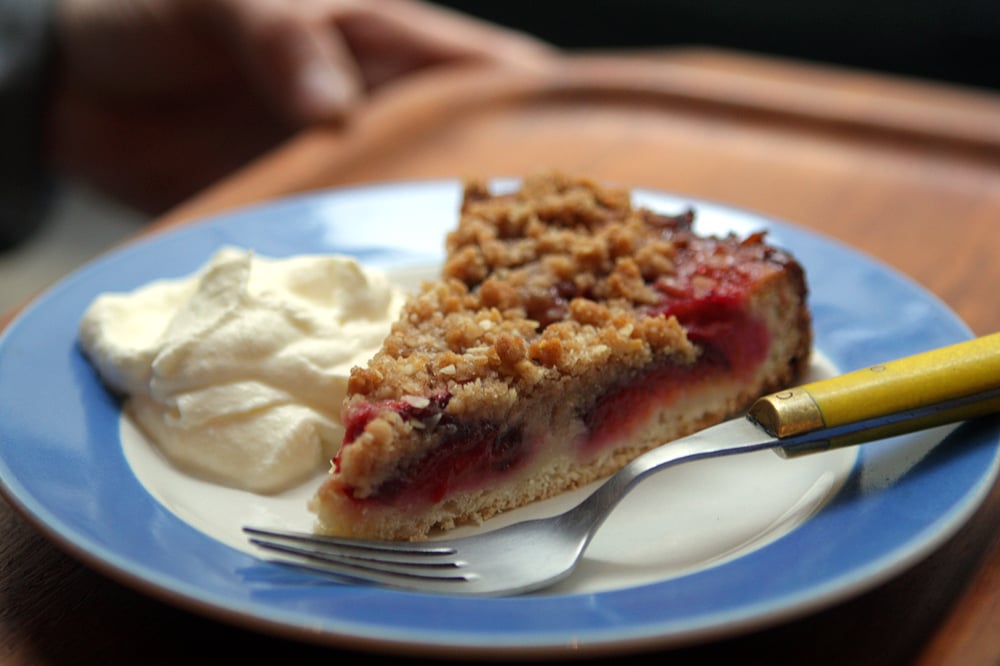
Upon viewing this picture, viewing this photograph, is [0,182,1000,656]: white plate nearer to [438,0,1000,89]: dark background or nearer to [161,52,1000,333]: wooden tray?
[161,52,1000,333]: wooden tray

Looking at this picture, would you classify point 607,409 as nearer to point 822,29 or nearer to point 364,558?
point 364,558

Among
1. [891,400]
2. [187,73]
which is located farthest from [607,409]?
[187,73]

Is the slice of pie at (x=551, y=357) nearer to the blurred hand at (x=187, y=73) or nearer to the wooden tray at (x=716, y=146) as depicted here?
the wooden tray at (x=716, y=146)

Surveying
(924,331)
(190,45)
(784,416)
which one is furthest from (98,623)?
(190,45)

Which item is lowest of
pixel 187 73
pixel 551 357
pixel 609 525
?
pixel 187 73

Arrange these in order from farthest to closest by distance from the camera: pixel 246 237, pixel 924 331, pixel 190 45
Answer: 1. pixel 190 45
2. pixel 246 237
3. pixel 924 331

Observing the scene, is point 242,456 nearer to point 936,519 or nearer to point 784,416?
point 784,416

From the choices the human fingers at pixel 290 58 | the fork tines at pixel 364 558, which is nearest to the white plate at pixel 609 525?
the fork tines at pixel 364 558
